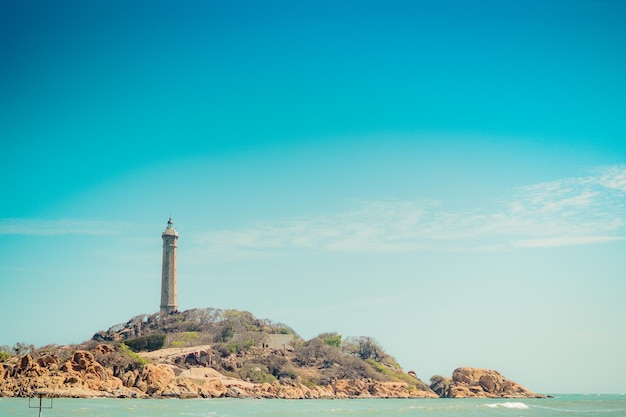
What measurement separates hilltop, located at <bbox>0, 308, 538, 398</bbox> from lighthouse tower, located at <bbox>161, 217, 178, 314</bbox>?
1.29m

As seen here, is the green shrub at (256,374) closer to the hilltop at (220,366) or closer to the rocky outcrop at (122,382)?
the hilltop at (220,366)

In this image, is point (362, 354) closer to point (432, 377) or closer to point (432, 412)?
point (432, 377)

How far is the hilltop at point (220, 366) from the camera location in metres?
54.8

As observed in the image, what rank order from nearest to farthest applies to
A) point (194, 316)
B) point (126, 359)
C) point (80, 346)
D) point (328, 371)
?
point (126, 359) < point (80, 346) < point (328, 371) < point (194, 316)

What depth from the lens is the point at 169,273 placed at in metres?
83.4

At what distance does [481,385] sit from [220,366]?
3145cm

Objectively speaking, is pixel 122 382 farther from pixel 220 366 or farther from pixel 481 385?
pixel 481 385

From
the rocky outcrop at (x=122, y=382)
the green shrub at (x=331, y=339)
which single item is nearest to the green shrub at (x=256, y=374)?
the rocky outcrop at (x=122, y=382)

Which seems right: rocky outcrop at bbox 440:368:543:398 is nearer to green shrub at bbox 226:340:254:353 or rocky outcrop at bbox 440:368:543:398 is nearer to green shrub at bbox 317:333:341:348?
green shrub at bbox 317:333:341:348

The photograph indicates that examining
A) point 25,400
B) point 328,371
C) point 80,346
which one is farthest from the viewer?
point 328,371

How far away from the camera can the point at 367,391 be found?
7506 centimetres

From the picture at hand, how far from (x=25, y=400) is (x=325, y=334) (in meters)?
47.5

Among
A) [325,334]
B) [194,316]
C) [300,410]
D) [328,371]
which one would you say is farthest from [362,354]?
[300,410]

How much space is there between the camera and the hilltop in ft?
180
